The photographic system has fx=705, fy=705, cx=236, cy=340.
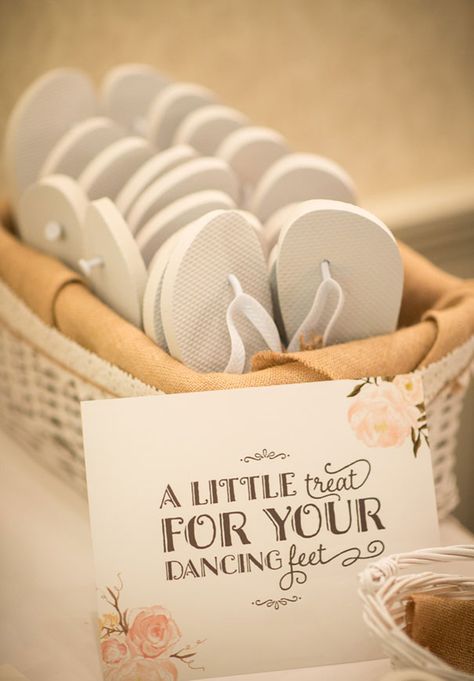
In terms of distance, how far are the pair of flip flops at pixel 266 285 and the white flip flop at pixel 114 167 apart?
176 mm

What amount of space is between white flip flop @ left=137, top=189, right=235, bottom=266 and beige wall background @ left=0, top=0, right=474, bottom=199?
0.59 metres

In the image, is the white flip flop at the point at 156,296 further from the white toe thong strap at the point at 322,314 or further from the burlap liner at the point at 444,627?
the burlap liner at the point at 444,627

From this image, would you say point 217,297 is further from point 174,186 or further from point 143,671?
point 143,671

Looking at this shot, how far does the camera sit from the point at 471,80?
121 centimetres

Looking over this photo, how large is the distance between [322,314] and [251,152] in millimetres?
289

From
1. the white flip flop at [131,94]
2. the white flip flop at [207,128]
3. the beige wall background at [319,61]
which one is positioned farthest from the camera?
the beige wall background at [319,61]

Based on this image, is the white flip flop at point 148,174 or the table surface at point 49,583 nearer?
the table surface at point 49,583

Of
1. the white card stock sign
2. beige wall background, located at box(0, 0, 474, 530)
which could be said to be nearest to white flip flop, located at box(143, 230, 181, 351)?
the white card stock sign

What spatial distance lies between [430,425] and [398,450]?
12cm

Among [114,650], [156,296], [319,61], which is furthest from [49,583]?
[319,61]

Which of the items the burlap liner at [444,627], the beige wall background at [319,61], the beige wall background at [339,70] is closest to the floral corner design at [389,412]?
the burlap liner at [444,627]

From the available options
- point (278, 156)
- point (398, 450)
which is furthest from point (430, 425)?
point (278, 156)

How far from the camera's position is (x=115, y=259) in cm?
61

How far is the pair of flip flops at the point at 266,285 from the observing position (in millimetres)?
548
